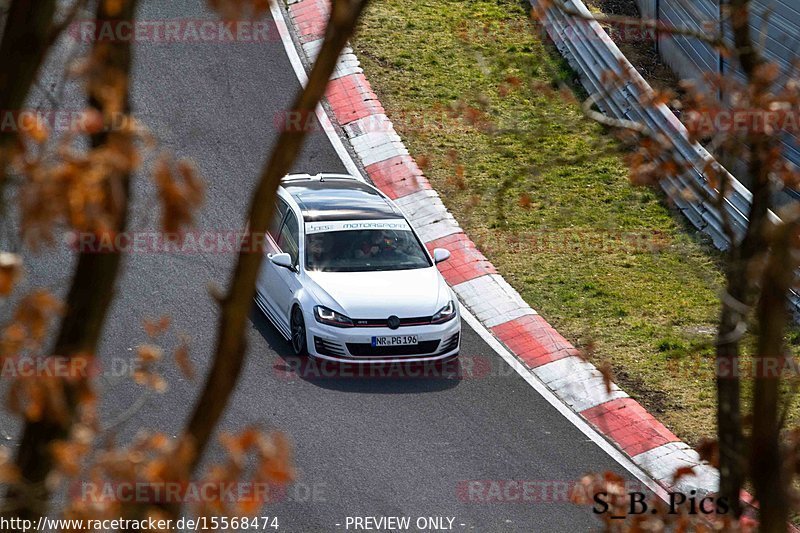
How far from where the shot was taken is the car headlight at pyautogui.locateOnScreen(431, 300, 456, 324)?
12.4 m

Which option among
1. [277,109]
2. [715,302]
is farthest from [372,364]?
[277,109]

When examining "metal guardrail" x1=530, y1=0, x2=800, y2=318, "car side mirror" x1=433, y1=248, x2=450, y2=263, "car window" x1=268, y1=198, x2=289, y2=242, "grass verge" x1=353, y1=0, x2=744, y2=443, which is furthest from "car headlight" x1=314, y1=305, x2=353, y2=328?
"metal guardrail" x1=530, y1=0, x2=800, y2=318

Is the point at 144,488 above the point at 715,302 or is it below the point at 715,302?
above

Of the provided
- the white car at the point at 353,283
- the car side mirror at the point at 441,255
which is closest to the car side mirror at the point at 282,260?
the white car at the point at 353,283

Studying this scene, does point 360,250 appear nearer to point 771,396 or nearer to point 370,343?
point 370,343

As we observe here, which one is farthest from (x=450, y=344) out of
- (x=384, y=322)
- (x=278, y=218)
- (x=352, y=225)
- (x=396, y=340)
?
(x=278, y=218)

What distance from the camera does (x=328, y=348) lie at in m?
12.3

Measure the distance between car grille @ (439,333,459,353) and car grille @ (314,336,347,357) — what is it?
3.41 ft

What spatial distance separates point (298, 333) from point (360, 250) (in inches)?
46.4

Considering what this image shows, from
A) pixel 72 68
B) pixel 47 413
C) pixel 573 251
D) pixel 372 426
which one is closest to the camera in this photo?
pixel 72 68

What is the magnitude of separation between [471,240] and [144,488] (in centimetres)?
1160

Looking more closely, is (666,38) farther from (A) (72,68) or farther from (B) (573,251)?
(A) (72,68)

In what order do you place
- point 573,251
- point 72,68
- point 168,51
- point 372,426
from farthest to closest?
point 168,51 → point 573,251 → point 372,426 → point 72,68

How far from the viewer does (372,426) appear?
37.5ft
